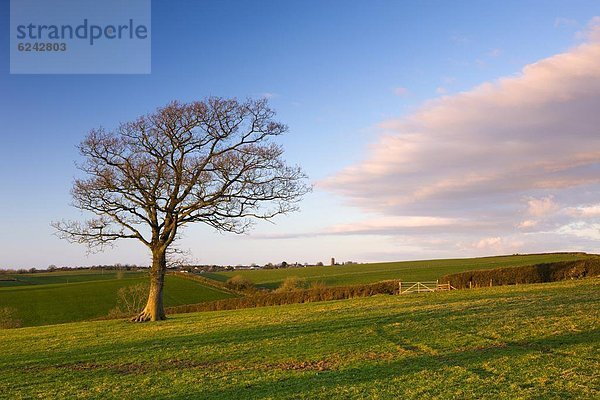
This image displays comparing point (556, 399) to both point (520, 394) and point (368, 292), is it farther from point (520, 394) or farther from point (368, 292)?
point (368, 292)

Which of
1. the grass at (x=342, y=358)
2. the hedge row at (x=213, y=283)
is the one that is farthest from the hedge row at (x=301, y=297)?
the grass at (x=342, y=358)

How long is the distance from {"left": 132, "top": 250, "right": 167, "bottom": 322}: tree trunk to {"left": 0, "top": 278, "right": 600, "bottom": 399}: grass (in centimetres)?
681

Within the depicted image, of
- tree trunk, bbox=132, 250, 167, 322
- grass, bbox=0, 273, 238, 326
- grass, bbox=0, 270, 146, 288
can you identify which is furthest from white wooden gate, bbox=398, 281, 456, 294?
grass, bbox=0, 270, 146, 288

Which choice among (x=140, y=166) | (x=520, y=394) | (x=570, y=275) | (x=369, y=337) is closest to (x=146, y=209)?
(x=140, y=166)

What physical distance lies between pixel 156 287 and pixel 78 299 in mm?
47323

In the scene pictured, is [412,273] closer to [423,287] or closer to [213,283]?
[213,283]

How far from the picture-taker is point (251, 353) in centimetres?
2031

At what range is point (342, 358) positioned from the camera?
17984 millimetres

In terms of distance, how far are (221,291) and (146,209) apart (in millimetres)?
53284

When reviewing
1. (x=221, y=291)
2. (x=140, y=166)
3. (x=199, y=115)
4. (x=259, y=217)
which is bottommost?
(x=221, y=291)

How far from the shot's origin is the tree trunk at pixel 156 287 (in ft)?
121

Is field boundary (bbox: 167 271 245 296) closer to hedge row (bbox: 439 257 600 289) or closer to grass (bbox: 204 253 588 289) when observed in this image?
grass (bbox: 204 253 588 289)

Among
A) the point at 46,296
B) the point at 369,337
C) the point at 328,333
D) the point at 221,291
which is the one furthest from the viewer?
the point at 221,291

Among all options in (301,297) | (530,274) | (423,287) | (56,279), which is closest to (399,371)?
(301,297)
